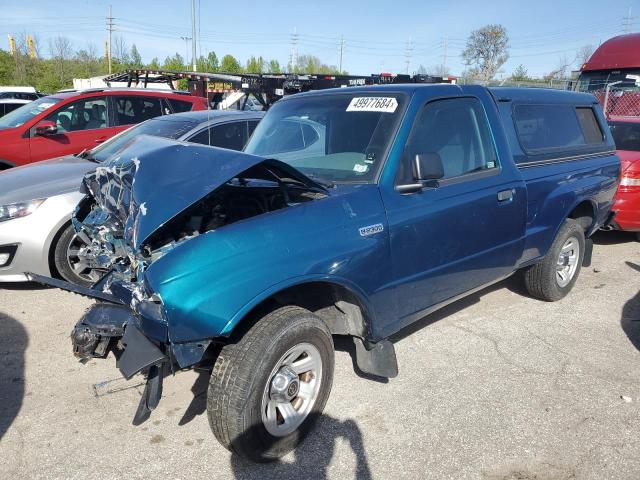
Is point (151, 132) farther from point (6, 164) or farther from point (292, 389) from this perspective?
point (292, 389)

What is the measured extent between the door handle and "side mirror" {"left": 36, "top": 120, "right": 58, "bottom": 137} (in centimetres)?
622

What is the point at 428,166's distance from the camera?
315 centimetres

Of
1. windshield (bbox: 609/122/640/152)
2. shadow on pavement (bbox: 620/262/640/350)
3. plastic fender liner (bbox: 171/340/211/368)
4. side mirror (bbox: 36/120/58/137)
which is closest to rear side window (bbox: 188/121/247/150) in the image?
side mirror (bbox: 36/120/58/137)

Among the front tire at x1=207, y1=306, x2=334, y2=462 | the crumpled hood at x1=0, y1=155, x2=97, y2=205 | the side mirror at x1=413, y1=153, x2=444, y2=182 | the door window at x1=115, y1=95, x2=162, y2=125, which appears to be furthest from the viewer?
the door window at x1=115, y1=95, x2=162, y2=125

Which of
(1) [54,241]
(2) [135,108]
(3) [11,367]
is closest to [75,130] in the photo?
(2) [135,108]

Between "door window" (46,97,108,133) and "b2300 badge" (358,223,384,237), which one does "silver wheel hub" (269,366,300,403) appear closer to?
"b2300 badge" (358,223,384,237)

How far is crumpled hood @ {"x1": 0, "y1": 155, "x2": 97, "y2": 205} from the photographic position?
4758 mm

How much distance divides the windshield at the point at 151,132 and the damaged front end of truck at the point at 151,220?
224cm

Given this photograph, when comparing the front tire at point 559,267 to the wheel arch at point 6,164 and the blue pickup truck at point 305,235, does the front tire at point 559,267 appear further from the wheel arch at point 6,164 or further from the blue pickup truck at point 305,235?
the wheel arch at point 6,164

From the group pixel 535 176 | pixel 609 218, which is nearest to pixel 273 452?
pixel 535 176

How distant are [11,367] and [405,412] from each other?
279cm

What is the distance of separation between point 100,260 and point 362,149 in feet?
6.27

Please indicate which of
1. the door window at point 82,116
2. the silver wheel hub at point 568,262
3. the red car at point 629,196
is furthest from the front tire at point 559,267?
the door window at point 82,116

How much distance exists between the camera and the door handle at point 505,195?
3849 mm
